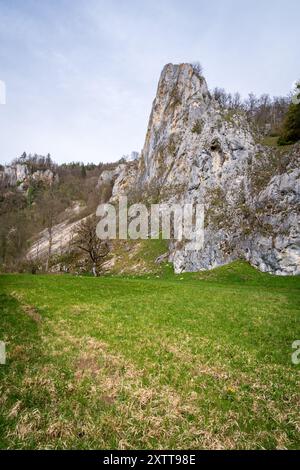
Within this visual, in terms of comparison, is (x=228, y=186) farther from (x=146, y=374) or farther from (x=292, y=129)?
(x=146, y=374)

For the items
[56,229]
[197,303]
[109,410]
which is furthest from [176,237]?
[56,229]

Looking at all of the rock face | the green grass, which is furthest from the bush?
the green grass

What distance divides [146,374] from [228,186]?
4849 cm

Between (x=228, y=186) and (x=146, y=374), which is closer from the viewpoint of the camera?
(x=146, y=374)

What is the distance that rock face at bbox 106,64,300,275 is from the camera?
43844 mm

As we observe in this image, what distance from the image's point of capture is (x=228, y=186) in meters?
56.4

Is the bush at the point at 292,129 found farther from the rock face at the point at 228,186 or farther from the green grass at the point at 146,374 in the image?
the green grass at the point at 146,374

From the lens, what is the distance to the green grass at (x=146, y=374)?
368 inches

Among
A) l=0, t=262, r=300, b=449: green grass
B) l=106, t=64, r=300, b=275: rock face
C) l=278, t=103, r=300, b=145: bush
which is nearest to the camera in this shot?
l=0, t=262, r=300, b=449: green grass

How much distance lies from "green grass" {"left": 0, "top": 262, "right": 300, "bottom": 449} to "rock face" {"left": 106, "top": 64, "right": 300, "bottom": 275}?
21525 mm

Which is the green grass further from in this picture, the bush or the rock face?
the bush

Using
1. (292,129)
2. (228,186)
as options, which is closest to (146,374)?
(228,186)

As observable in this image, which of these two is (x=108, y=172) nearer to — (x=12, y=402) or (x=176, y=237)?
(x=176, y=237)
